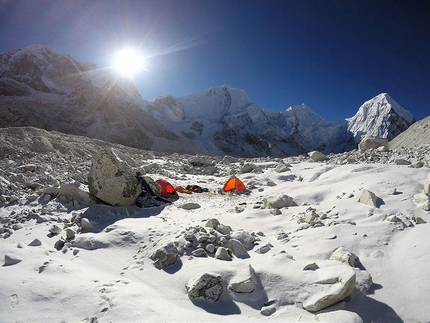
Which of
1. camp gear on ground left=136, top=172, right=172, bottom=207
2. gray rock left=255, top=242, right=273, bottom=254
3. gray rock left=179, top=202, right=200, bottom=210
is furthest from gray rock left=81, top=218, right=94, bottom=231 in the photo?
gray rock left=255, top=242, right=273, bottom=254

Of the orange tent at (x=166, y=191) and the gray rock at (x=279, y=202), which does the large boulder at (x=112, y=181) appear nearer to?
the orange tent at (x=166, y=191)

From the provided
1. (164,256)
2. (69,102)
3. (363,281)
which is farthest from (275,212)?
(69,102)

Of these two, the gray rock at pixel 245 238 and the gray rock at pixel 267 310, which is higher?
the gray rock at pixel 245 238

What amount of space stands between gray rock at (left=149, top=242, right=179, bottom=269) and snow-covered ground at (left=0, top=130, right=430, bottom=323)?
0.09 m

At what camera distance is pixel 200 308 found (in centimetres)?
302

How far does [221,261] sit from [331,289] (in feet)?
5.17

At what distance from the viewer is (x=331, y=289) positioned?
2977 mm

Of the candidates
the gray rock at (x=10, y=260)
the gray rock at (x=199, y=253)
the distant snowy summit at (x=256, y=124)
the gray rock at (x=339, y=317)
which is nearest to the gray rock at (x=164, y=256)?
the gray rock at (x=199, y=253)

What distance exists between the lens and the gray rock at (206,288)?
3.16 meters

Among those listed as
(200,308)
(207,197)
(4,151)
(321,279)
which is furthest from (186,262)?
(4,151)

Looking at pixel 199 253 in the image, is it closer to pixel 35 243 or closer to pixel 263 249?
pixel 263 249

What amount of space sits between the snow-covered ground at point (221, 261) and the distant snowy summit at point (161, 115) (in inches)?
2056

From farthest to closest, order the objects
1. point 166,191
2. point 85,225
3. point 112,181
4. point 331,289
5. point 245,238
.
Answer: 1. point 166,191
2. point 112,181
3. point 85,225
4. point 245,238
5. point 331,289

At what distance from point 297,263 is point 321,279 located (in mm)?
551
